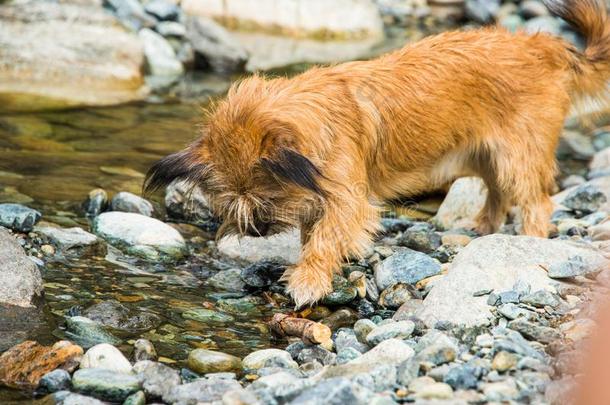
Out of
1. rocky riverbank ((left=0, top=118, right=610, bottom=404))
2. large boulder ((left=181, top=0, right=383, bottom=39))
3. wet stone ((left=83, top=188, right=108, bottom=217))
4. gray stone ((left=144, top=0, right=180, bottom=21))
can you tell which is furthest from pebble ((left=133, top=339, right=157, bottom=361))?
large boulder ((left=181, top=0, right=383, bottom=39))

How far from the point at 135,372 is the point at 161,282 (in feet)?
4.96

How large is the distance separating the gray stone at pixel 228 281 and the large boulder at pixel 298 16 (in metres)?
8.99

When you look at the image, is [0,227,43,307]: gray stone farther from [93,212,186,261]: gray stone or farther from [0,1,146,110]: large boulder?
[0,1,146,110]: large boulder

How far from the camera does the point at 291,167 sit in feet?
18.0

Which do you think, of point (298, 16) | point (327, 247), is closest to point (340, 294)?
point (327, 247)

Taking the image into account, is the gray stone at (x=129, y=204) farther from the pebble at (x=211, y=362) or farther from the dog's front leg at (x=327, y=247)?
the pebble at (x=211, y=362)

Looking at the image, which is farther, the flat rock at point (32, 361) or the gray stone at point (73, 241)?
the gray stone at point (73, 241)

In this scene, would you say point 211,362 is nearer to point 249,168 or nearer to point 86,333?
point 86,333

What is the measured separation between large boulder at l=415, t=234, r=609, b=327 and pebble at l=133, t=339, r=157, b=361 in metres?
1.55

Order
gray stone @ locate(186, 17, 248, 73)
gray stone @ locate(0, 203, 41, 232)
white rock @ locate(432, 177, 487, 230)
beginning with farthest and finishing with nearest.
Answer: gray stone @ locate(186, 17, 248, 73), white rock @ locate(432, 177, 487, 230), gray stone @ locate(0, 203, 41, 232)

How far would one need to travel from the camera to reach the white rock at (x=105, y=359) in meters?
4.89

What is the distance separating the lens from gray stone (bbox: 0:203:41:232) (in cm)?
672

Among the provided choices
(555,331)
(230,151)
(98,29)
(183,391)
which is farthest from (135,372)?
(98,29)

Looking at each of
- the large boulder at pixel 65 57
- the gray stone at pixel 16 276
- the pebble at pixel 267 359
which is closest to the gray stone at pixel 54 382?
the gray stone at pixel 16 276
